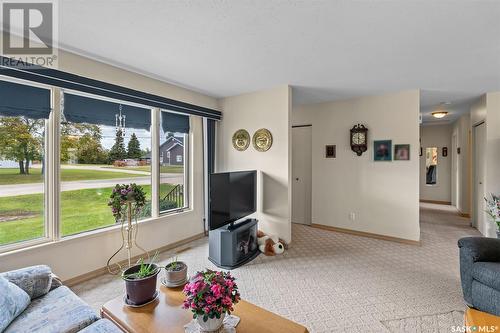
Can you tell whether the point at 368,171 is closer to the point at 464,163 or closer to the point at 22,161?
the point at 464,163

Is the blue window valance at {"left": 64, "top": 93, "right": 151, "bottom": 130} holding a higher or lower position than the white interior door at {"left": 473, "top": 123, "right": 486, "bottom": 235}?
higher

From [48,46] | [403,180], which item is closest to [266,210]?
[403,180]

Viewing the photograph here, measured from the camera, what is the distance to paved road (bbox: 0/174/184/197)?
224cm

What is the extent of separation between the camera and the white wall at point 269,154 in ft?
11.7

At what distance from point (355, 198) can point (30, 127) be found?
4.66 metres

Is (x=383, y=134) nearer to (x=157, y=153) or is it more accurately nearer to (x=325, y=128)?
(x=325, y=128)

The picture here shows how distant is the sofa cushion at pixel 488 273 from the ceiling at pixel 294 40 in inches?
78.4

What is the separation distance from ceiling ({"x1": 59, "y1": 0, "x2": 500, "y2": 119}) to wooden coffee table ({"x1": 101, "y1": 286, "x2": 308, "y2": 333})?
6.92ft

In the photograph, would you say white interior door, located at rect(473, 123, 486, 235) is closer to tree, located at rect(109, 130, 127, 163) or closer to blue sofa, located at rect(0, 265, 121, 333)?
blue sofa, located at rect(0, 265, 121, 333)

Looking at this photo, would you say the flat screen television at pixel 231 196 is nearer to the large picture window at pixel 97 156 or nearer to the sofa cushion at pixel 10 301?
the large picture window at pixel 97 156

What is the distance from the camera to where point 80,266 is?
254 centimetres

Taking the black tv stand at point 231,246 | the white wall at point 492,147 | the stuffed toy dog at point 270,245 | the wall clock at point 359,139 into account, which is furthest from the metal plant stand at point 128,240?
the white wall at point 492,147

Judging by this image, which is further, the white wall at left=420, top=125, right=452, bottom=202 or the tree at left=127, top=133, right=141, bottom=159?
the white wall at left=420, top=125, right=452, bottom=202

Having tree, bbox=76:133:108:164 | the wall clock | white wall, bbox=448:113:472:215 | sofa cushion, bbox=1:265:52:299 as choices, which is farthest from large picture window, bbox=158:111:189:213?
white wall, bbox=448:113:472:215
